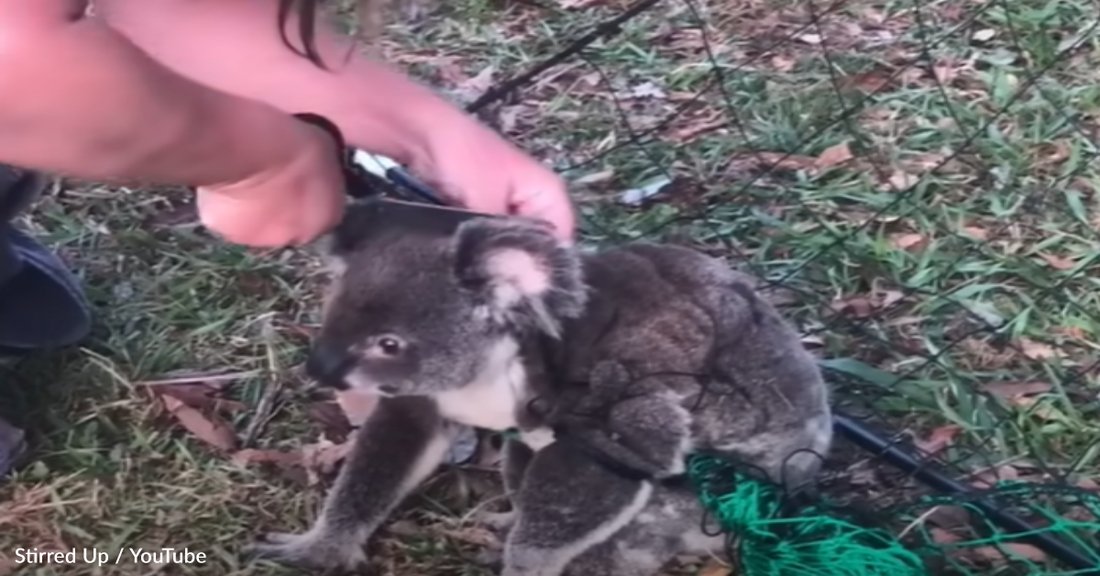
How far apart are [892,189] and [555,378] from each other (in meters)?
1.01

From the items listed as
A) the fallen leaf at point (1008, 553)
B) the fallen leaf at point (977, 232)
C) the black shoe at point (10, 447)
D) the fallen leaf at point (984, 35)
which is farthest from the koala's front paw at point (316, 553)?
the fallen leaf at point (984, 35)

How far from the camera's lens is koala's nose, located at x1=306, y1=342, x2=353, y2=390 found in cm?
136

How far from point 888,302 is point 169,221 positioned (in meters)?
1.07

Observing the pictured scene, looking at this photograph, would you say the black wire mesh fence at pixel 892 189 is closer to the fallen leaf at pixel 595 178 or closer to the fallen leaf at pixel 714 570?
the fallen leaf at pixel 595 178

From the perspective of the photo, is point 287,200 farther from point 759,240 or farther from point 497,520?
point 759,240

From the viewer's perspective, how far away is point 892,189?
226 cm

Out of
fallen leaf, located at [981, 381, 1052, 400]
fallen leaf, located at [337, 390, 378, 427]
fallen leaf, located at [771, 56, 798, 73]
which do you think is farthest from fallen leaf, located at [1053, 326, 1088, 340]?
fallen leaf, located at [337, 390, 378, 427]

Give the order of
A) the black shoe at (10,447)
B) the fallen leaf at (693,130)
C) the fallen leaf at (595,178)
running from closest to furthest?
the black shoe at (10,447), the fallen leaf at (595,178), the fallen leaf at (693,130)

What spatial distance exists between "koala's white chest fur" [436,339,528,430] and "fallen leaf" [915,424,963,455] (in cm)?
57

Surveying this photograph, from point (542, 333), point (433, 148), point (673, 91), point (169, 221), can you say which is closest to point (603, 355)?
point (542, 333)

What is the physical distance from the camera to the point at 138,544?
65.1 inches

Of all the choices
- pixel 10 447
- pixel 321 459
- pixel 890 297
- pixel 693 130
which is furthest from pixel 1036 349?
pixel 10 447

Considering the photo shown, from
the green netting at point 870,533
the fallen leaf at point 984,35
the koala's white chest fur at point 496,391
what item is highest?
the koala's white chest fur at point 496,391

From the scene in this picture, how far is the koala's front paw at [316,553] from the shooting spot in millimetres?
1586
